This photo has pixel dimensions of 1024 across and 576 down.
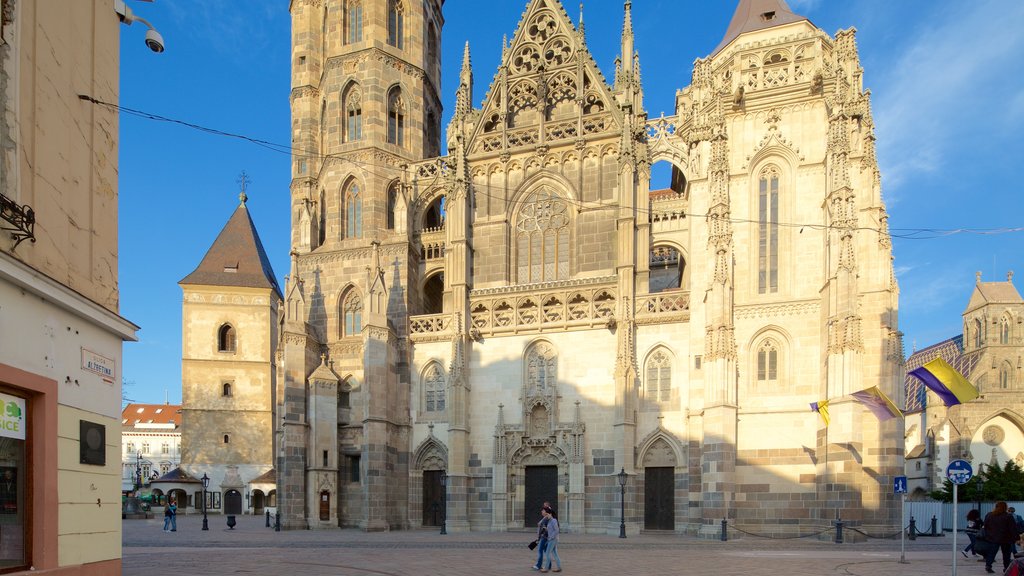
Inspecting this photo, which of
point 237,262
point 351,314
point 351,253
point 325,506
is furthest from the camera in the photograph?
point 237,262

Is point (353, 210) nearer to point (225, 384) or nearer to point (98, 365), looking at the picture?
point (225, 384)

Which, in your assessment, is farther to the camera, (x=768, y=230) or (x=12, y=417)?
(x=768, y=230)

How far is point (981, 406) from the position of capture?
63.5m

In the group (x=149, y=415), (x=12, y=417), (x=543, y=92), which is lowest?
(x=149, y=415)

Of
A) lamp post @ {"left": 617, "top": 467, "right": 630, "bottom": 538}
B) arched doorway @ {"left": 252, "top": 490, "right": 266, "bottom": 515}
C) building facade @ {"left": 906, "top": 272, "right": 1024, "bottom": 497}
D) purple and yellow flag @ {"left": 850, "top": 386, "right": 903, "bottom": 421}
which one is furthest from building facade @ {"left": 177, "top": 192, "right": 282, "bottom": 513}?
building facade @ {"left": 906, "top": 272, "right": 1024, "bottom": 497}

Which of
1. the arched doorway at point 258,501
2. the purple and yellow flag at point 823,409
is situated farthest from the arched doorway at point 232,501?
the purple and yellow flag at point 823,409

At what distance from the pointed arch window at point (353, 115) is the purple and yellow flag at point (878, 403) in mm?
24962

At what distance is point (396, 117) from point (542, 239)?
996cm

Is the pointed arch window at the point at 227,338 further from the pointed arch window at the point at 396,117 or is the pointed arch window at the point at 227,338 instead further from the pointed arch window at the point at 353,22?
the pointed arch window at the point at 353,22

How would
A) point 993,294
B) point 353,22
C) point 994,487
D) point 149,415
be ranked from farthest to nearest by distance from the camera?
point 149,415, point 993,294, point 994,487, point 353,22

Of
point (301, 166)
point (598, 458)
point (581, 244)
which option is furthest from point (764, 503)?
point (301, 166)

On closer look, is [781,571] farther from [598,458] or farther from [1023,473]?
[1023,473]

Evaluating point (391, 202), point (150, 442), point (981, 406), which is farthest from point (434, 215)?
point (150, 442)

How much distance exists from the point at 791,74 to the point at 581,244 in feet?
35.8
